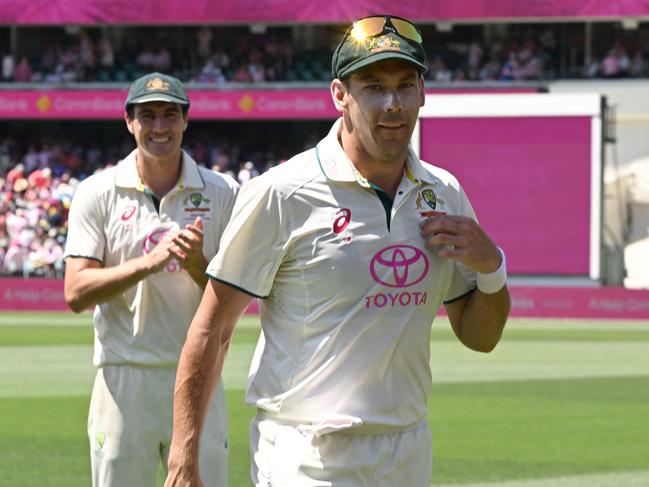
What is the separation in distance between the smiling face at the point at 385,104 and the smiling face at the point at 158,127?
2.35 metres

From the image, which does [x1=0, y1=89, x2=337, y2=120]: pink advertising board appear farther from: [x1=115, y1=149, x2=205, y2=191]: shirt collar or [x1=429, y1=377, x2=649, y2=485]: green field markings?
[x1=115, y1=149, x2=205, y2=191]: shirt collar

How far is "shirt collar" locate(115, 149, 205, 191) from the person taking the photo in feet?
20.1

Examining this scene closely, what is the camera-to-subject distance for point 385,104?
3725mm

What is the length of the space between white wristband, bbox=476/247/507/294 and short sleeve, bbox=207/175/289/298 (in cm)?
57

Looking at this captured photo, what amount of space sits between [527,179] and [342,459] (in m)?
26.4

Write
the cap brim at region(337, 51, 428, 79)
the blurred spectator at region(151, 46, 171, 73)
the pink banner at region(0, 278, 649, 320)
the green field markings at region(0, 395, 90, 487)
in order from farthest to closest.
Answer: the blurred spectator at region(151, 46, 171, 73)
the pink banner at region(0, 278, 649, 320)
the green field markings at region(0, 395, 90, 487)
the cap brim at region(337, 51, 428, 79)

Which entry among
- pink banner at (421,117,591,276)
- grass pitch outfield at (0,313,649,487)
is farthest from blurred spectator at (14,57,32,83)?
grass pitch outfield at (0,313,649,487)

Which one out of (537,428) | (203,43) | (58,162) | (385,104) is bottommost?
(537,428)

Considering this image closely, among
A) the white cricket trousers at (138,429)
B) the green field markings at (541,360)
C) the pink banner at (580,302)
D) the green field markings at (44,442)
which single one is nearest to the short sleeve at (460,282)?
the white cricket trousers at (138,429)

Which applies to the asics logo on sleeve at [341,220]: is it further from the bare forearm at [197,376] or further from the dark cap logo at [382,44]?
the dark cap logo at [382,44]

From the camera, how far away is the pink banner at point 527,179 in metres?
29.2

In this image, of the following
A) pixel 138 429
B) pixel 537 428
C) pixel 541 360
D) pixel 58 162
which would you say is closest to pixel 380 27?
pixel 138 429

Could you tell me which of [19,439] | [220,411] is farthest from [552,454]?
[220,411]

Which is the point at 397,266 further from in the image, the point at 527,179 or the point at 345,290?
the point at 527,179
